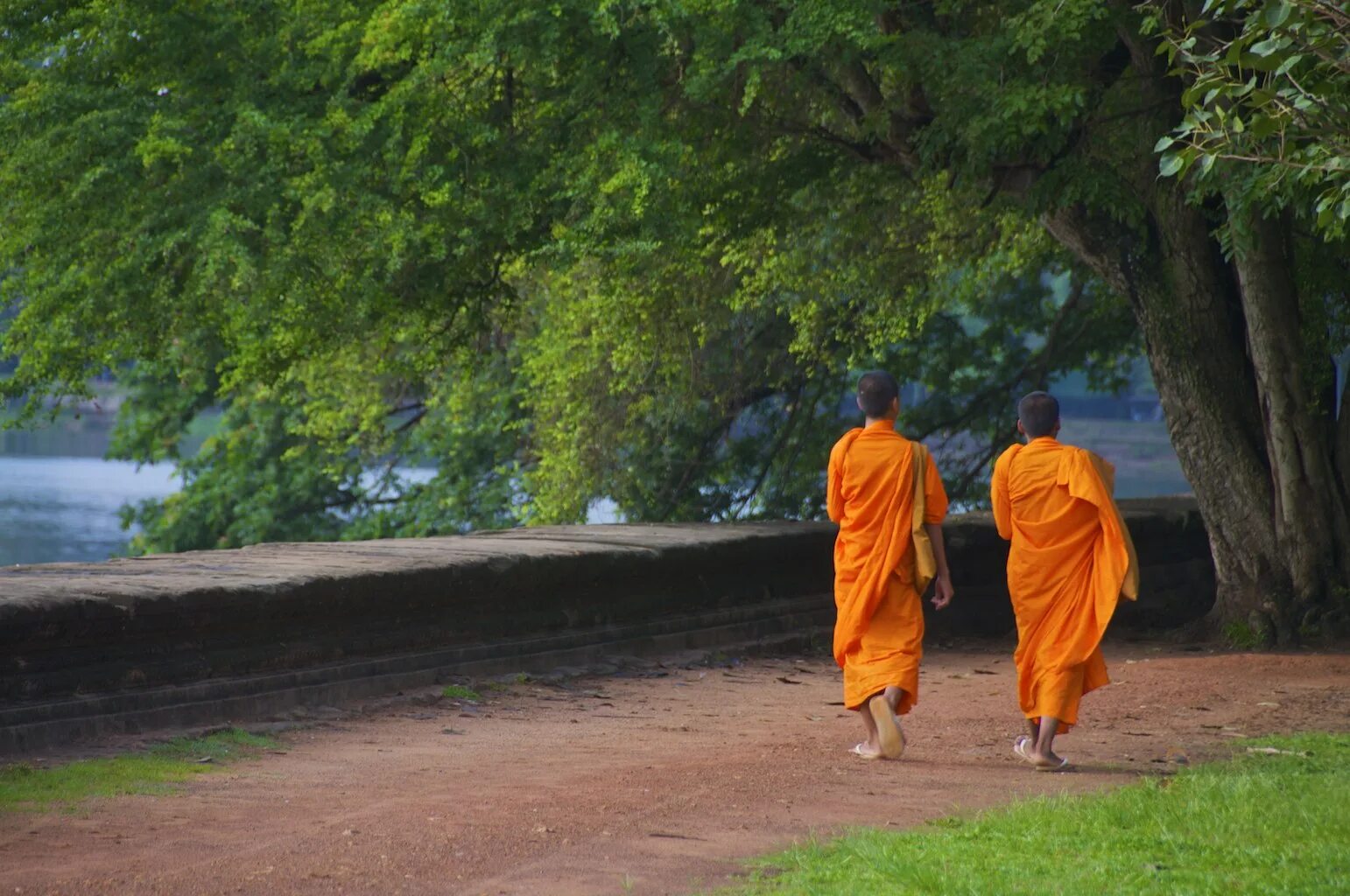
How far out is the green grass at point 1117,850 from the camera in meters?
4.05

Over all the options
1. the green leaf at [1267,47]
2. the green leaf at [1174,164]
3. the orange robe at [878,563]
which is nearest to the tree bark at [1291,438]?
the orange robe at [878,563]

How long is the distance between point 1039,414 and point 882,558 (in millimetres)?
921

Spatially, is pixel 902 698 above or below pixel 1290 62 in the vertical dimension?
below

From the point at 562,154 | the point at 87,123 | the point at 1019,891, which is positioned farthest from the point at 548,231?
the point at 1019,891

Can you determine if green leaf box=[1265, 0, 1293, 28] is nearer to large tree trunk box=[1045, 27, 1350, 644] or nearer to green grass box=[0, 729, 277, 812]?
green grass box=[0, 729, 277, 812]

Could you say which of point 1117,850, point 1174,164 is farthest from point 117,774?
point 1174,164

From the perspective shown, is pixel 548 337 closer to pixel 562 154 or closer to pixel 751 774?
pixel 562 154

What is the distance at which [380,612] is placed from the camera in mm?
7434

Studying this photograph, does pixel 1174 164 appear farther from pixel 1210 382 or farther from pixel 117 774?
pixel 1210 382

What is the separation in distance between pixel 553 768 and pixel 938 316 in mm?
12176

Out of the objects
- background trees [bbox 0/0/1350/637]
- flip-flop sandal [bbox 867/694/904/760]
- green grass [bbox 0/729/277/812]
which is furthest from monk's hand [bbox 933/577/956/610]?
background trees [bbox 0/0/1350/637]

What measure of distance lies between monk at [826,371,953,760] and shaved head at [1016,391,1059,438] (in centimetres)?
48

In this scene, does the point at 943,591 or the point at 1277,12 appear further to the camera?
the point at 943,591

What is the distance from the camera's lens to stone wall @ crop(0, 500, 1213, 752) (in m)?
5.98
